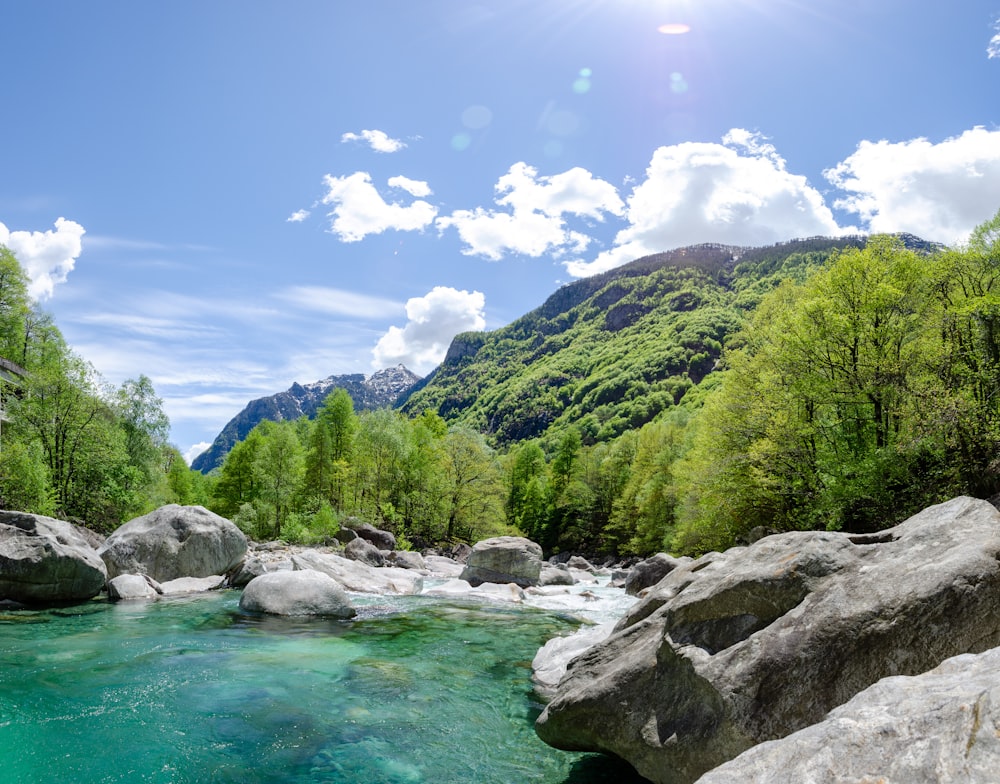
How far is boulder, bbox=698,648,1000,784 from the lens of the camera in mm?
2924

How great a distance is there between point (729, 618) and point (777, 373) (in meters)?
20.5

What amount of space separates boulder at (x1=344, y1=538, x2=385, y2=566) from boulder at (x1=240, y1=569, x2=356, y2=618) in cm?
1520

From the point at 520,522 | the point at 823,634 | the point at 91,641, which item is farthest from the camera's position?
the point at 520,522

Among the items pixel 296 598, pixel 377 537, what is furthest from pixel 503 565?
pixel 377 537

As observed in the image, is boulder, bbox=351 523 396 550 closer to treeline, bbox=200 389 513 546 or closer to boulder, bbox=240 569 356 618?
treeline, bbox=200 389 513 546

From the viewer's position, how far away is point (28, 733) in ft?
27.6

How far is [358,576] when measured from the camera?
2708 centimetres

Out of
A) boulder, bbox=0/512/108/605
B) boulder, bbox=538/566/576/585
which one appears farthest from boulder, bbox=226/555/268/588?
boulder, bbox=538/566/576/585

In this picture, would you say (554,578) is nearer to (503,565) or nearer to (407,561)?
(503,565)

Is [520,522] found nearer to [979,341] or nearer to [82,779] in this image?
[979,341]

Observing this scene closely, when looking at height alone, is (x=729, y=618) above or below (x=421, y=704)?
above

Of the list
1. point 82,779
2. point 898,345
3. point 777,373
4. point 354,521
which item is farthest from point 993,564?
Result: point 354,521

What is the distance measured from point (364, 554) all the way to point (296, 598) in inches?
642

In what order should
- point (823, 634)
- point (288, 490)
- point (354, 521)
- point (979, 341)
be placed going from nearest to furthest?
point (823, 634)
point (979, 341)
point (354, 521)
point (288, 490)
